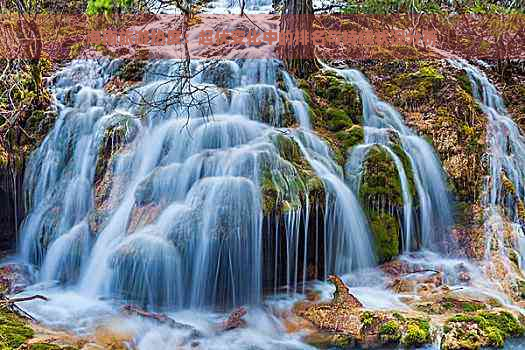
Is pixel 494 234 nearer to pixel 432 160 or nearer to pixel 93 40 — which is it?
pixel 432 160

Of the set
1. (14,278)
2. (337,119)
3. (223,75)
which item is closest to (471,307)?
(337,119)

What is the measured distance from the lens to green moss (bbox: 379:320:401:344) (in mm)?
4445

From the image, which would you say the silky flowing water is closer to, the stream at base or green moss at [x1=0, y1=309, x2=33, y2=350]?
the stream at base

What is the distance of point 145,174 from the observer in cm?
635

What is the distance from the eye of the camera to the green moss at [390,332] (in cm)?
445

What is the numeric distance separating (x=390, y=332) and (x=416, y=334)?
216mm

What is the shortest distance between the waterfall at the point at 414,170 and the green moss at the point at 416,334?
182 centimetres

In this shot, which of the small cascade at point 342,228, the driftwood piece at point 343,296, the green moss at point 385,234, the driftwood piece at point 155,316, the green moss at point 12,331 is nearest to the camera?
the green moss at point 12,331

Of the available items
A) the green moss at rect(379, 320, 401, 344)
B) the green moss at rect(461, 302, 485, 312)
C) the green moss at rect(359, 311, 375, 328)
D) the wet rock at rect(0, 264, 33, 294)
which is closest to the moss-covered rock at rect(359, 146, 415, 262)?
the green moss at rect(461, 302, 485, 312)

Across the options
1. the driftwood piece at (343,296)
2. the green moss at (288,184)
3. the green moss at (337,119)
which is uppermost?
the green moss at (337,119)

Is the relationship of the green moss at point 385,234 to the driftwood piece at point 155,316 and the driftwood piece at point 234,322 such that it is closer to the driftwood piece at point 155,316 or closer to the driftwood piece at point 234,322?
the driftwood piece at point 234,322

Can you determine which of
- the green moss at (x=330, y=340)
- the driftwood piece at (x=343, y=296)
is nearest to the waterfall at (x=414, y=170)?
the driftwood piece at (x=343, y=296)

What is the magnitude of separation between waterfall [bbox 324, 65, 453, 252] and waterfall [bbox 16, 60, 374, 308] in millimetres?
597

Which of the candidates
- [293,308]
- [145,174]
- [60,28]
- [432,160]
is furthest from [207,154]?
[60,28]
